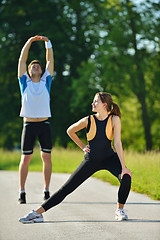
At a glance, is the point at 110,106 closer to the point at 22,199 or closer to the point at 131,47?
the point at 22,199

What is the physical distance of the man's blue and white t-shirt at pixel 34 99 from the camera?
7.17 metres

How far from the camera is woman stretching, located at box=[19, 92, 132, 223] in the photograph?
5.57m

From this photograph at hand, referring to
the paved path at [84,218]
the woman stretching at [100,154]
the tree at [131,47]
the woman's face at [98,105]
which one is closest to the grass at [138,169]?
the paved path at [84,218]

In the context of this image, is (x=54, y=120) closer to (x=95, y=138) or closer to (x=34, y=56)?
(x=34, y=56)

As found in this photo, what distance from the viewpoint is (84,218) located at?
5852 mm

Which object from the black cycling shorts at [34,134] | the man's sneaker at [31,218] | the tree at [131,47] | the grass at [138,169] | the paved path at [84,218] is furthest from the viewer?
the tree at [131,47]

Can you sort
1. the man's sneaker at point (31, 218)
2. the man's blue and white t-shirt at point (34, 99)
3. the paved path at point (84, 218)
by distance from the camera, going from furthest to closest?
the man's blue and white t-shirt at point (34, 99) → the man's sneaker at point (31, 218) → the paved path at point (84, 218)

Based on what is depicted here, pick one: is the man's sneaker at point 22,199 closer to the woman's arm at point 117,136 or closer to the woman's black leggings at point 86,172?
the woman's black leggings at point 86,172

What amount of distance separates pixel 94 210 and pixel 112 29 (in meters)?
21.0

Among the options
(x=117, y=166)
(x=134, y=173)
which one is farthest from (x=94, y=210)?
(x=134, y=173)

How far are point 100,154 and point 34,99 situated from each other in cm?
197

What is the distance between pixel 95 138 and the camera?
5.62m

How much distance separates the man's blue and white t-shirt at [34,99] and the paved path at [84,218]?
54.1 inches

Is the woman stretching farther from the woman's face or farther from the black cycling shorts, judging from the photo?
the black cycling shorts
